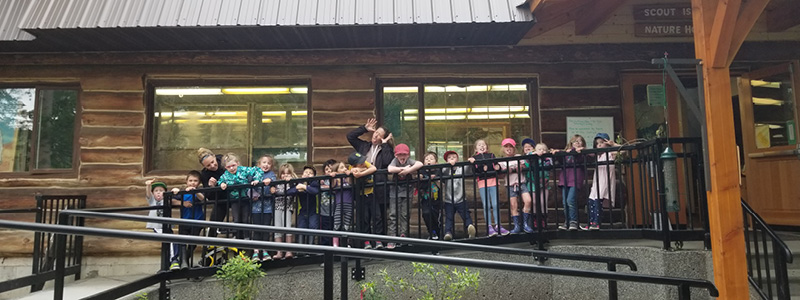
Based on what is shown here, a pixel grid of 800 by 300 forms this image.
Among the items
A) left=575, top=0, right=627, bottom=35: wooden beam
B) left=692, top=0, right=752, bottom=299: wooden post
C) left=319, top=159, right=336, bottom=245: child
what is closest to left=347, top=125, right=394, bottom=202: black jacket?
left=319, top=159, right=336, bottom=245: child

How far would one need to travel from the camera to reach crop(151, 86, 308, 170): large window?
726cm

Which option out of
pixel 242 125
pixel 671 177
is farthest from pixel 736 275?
pixel 242 125

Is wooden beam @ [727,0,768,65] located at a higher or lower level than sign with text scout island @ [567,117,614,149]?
higher

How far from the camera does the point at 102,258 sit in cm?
675

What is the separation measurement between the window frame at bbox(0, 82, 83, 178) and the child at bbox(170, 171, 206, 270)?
100 inches

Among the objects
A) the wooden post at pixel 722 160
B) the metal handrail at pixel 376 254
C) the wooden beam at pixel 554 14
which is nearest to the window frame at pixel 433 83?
the wooden beam at pixel 554 14

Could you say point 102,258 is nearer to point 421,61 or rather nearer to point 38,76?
point 38,76

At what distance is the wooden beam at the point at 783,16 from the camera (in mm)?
6574

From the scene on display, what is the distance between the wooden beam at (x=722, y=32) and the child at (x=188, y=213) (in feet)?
16.5

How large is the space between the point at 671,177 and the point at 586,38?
3.35m

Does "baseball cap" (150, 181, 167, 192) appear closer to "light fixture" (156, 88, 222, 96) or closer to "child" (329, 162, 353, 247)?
"light fixture" (156, 88, 222, 96)

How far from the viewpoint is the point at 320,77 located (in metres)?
7.17

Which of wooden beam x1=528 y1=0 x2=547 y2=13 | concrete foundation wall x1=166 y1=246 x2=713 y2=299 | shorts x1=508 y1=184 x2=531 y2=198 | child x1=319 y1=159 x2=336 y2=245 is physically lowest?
concrete foundation wall x1=166 y1=246 x2=713 y2=299

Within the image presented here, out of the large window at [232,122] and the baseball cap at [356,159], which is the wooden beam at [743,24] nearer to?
the baseball cap at [356,159]
